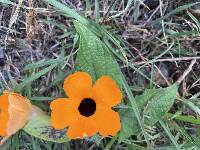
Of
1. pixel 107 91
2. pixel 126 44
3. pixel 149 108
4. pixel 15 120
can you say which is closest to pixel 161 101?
pixel 149 108

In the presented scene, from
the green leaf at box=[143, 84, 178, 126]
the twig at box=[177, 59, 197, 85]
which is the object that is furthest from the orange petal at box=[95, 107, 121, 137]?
the twig at box=[177, 59, 197, 85]

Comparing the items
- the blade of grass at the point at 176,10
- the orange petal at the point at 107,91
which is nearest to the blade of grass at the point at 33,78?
the orange petal at the point at 107,91

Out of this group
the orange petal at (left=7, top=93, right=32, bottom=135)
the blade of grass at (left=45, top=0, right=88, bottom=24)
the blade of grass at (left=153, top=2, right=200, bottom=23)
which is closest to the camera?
the orange petal at (left=7, top=93, right=32, bottom=135)

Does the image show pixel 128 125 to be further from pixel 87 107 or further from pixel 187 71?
pixel 187 71

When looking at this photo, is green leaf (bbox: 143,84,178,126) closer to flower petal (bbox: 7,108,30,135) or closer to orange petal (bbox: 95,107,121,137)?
orange petal (bbox: 95,107,121,137)

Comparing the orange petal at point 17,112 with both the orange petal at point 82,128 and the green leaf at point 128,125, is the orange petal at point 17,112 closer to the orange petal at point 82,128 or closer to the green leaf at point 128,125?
the orange petal at point 82,128

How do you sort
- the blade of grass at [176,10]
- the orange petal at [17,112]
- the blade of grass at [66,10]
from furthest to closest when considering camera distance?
the blade of grass at [176,10]
the blade of grass at [66,10]
the orange petal at [17,112]

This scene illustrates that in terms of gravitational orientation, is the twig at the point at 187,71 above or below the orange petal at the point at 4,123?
above
